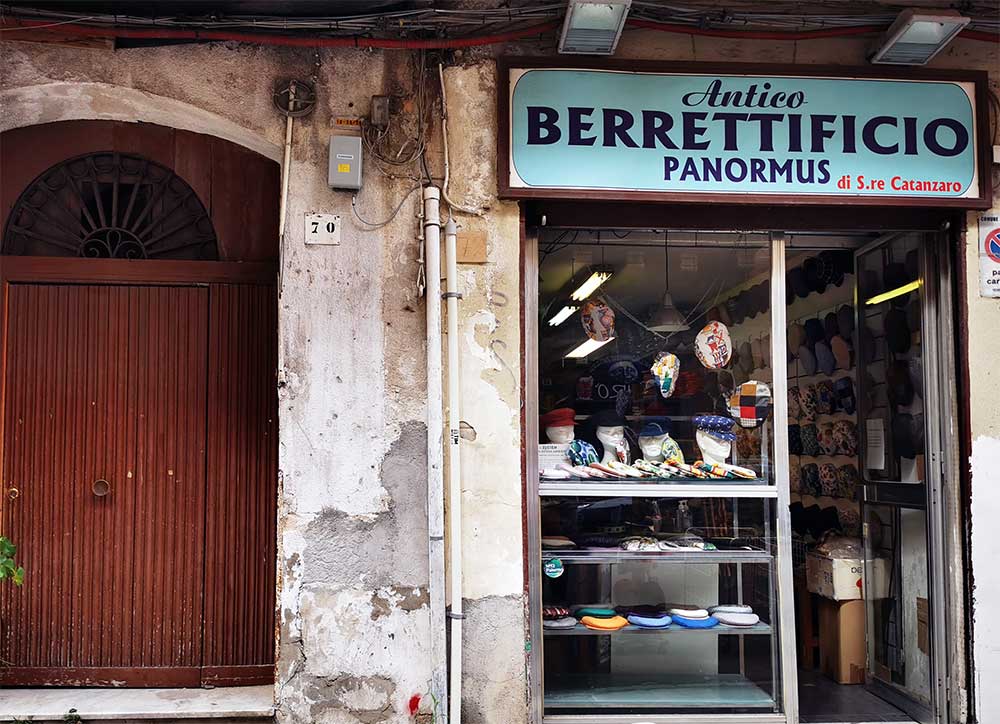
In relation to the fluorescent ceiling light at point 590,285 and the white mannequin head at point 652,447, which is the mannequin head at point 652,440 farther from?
the fluorescent ceiling light at point 590,285

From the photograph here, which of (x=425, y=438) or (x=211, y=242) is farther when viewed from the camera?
(x=211, y=242)

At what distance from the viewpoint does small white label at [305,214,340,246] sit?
4.72 metres

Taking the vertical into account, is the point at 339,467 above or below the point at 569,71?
below

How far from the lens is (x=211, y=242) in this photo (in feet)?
17.0

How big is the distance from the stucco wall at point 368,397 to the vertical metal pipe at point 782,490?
3.12ft

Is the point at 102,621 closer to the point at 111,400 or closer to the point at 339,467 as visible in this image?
the point at 111,400

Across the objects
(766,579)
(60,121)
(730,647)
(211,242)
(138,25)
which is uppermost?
(138,25)

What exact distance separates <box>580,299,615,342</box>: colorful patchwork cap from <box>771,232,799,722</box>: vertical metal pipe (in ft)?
2.92

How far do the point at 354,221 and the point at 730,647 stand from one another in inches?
121

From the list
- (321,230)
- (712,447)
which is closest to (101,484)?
(321,230)

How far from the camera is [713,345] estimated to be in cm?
521

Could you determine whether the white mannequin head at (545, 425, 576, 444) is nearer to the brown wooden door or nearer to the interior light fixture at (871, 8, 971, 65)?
the brown wooden door

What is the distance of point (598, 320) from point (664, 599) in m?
1.59

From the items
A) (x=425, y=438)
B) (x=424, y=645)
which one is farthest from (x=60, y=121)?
(x=424, y=645)
